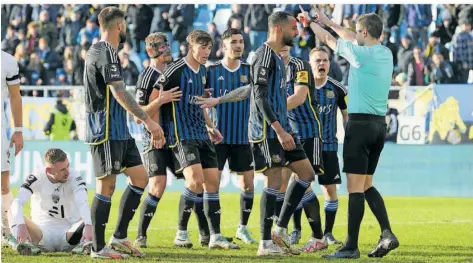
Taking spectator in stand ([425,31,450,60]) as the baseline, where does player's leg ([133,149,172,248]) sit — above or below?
below

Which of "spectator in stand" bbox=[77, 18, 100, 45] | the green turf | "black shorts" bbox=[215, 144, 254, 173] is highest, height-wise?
"spectator in stand" bbox=[77, 18, 100, 45]

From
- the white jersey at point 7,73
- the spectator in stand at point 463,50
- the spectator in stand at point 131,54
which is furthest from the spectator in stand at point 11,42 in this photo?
the white jersey at point 7,73

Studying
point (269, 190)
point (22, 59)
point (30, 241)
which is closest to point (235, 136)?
point (269, 190)

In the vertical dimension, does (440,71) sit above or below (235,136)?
Answer: above

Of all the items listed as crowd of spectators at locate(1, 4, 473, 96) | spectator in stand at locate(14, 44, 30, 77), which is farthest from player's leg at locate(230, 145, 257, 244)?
spectator in stand at locate(14, 44, 30, 77)

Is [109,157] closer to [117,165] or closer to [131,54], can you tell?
[117,165]

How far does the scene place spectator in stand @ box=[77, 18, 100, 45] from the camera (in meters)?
22.5

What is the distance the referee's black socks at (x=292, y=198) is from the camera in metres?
9.84

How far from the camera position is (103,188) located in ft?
29.5

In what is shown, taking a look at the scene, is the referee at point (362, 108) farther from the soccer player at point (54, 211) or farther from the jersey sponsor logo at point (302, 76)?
the soccer player at point (54, 211)

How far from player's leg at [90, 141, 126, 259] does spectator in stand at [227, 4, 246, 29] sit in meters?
13.1

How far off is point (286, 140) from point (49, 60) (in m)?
14.5

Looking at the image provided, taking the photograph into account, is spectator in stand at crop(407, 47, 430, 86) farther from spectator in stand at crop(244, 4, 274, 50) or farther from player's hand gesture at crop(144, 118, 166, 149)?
player's hand gesture at crop(144, 118, 166, 149)

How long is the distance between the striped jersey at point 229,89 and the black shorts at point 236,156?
6 centimetres
